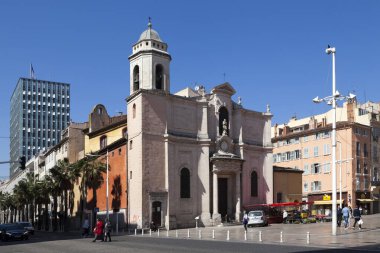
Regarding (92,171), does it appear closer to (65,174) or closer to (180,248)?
(65,174)

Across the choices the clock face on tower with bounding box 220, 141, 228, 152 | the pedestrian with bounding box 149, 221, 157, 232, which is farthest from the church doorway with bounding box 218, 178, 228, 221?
the pedestrian with bounding box 149, 221, 157, 232

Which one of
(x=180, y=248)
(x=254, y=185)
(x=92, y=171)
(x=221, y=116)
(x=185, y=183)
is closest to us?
(x=180, y=248)

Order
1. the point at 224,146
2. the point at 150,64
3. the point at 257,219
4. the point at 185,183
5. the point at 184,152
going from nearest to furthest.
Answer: the point at 257,219 → the point at 150,64 → the point at 185,183 → the point at 184,152 → the point at 224,146

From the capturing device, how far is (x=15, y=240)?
149 ft

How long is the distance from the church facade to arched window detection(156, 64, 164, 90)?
92mm

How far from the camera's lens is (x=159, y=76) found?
62438 millimetres

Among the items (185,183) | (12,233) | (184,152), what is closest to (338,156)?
(184,152)

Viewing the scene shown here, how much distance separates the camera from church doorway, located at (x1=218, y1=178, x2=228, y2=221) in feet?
212

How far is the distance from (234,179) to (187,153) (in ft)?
23.4

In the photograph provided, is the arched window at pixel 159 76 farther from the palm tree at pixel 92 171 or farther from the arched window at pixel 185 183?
the palm tree at pixel 92 171

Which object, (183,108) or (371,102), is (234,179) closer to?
(183,108)

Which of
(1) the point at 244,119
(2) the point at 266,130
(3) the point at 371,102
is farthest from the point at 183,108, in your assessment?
(3) the point at 371,102

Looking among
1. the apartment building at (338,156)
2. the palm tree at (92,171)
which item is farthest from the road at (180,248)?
the apartment building at (338,156)

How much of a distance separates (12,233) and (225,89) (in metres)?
31.8
